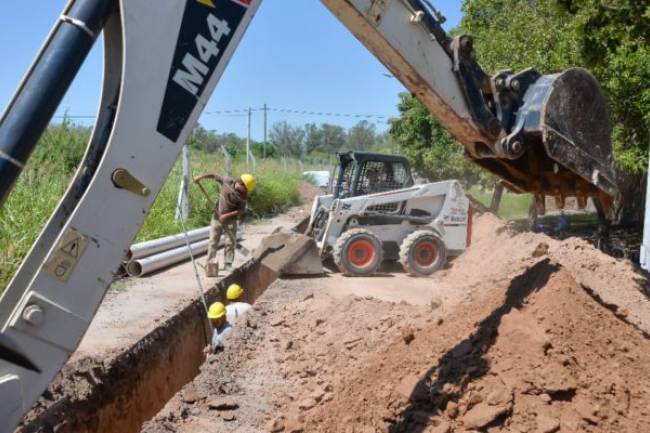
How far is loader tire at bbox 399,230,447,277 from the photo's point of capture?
11484 mm

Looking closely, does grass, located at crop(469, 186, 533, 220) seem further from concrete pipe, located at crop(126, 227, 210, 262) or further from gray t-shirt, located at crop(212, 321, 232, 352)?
gray t-shirt, located at crop(212, 321, 232, 352)

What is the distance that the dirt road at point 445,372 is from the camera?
3889 millimetres

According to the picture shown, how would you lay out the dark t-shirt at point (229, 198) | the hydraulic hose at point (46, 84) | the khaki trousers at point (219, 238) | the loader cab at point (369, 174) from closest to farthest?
the hydraulic hose at point (46, 84), the khaki trousers at point (219, 238), the dark t-shirt at point (229, 198), the loader cab at point (369, 174)

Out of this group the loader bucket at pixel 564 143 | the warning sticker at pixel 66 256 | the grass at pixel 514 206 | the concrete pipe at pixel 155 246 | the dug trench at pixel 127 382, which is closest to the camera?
the warning sticker at pixel 66 256

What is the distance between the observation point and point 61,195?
9.63m

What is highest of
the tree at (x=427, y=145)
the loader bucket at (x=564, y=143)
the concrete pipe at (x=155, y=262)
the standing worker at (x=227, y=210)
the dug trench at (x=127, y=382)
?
the tree at (x=427, y=145)

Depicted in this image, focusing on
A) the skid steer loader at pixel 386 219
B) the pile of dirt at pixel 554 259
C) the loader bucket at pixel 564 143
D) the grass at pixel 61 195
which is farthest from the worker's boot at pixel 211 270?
the loader bucket at pixel 564 143

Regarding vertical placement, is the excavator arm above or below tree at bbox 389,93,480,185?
below

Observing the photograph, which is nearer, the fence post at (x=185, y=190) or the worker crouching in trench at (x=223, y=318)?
the worker crouching in trench at (x=223, y=318)

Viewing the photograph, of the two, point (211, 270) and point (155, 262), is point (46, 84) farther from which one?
point (155, 262)

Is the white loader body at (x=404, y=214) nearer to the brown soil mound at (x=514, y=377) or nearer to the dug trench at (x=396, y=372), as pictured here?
the dug trench at (x=396, y=372)

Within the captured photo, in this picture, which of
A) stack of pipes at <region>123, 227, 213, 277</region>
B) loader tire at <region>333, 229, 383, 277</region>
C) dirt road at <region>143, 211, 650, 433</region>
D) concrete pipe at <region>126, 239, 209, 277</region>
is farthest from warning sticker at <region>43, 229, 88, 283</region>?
loader tire at <region>333, 229, 383, 277</region>

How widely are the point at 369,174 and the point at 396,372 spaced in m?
7.46

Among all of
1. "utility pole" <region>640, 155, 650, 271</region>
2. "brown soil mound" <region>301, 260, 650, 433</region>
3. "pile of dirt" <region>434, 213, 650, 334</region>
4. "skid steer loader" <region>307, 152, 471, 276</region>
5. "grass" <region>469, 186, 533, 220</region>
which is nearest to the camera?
"brown soil mound" <region>301, 260, 650, 433</region>
